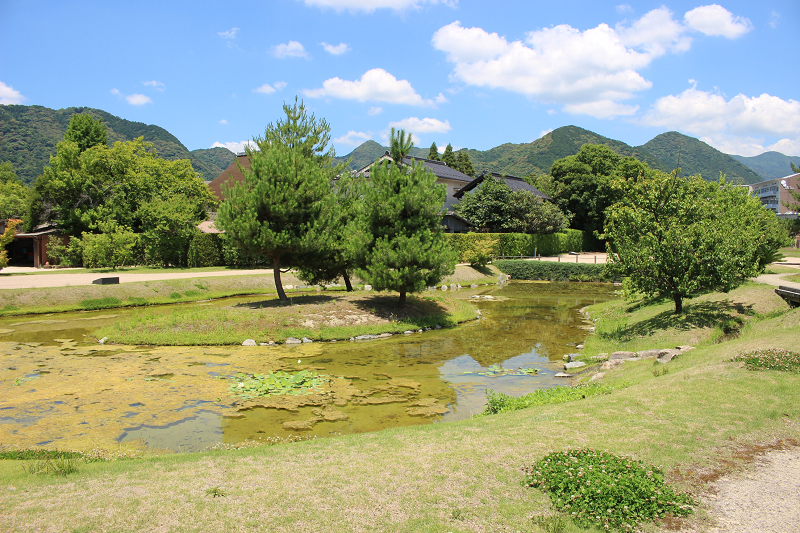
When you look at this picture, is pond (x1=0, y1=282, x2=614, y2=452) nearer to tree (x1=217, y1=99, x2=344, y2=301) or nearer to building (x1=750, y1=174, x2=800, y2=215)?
tree (x1=217, y1=99, x2=344, y2=301)

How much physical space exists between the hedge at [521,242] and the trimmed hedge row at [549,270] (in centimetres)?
256

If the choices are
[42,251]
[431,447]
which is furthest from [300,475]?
[42,251]

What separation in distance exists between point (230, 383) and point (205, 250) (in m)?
30.1

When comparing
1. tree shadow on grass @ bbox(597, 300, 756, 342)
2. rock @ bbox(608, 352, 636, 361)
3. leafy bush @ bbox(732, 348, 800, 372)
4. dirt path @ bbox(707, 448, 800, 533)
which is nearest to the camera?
dirt path @ bbox(707, 448, 800, 533)

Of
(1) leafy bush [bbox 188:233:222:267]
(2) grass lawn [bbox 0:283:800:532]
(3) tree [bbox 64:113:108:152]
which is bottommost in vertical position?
(2) grass lawn [bbox 0:283:800:532]

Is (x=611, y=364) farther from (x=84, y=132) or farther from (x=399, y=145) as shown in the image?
(x=84, y=132)

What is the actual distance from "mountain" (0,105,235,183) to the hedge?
204 feet

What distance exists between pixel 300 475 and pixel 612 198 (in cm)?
6280

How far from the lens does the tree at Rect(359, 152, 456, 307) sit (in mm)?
20891

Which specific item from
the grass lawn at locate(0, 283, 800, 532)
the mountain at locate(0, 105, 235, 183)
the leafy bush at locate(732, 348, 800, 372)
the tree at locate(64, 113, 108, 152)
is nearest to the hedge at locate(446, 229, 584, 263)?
the leafy bush at locate(732, 348, 800, 372)

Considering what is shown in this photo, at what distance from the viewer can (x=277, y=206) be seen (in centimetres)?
2036

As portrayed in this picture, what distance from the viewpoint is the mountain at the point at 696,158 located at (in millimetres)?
131000

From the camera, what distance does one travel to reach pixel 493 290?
124 ft

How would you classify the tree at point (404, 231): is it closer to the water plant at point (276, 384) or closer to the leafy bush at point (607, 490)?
the water plant at point (276, 384)
